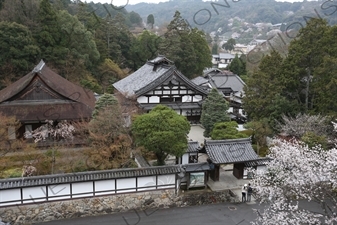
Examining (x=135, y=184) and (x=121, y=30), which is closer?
(x=135, y=184)

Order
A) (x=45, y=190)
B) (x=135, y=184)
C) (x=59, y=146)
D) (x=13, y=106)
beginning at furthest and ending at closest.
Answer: (x=13, y=106) < (x=59, y=146) < (x=135, y=184) < (x=45, y=190)

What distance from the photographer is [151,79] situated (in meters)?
24.6

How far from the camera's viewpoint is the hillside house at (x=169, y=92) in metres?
23.0

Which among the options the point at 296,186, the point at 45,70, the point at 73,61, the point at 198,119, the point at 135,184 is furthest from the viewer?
the point at 73,61

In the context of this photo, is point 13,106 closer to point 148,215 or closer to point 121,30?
point 148,215

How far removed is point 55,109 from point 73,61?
43.3ft

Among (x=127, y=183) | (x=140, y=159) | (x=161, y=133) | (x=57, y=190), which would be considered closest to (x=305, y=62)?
(x=161, y=133)

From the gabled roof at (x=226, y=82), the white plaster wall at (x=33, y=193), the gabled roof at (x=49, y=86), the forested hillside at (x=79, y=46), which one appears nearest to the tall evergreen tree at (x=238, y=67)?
the forested hillside at (x=79, y=46)

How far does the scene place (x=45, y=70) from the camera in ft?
62.8

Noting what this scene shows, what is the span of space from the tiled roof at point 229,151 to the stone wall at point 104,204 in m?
1.47

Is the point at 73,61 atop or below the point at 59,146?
atop

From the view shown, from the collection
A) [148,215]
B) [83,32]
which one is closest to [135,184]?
[148,215]

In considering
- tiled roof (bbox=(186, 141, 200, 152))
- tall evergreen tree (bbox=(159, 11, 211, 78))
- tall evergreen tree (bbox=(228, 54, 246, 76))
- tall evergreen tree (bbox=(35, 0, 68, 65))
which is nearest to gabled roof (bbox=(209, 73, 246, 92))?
tall evergreen tree (bbox=(159, 11, 211, 78))

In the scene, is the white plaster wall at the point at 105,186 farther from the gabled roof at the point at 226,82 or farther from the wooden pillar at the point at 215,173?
the gabled roof at the point at 226,82
